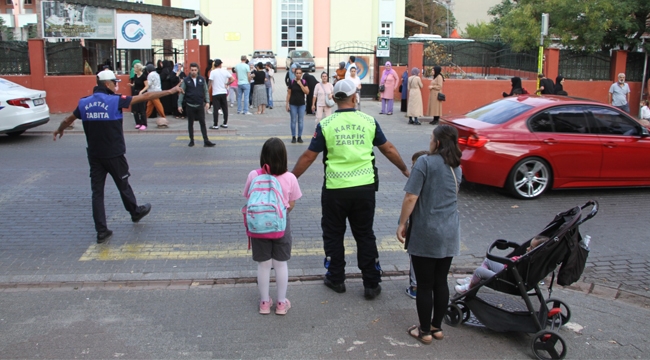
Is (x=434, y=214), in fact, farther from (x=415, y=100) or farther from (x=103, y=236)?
(x=415, y=100)

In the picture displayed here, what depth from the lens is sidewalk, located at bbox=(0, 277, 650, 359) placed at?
4.59 metres

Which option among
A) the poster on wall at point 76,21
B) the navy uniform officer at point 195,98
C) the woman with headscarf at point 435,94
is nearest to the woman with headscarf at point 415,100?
the woman with headscarf at point 435,94

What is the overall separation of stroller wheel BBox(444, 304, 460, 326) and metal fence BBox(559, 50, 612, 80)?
59.5 feet

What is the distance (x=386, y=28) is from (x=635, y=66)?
28529mm

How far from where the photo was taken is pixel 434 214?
4.56m

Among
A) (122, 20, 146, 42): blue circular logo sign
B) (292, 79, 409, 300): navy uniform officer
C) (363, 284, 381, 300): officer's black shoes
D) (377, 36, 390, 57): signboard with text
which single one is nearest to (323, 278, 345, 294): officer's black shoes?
(363, 284, 381, 300): officer's black shoes

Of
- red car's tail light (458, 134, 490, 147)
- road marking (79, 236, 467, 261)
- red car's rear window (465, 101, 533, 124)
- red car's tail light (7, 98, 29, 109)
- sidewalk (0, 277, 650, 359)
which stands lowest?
sidewalk (0, 277, 650, 359)

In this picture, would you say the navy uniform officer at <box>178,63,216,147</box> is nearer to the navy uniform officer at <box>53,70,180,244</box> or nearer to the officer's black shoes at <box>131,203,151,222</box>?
the officer's black shoes at <box>131,203,151,222</box>

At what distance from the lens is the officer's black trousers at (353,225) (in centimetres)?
522

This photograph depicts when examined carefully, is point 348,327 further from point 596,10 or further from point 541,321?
point 596,10

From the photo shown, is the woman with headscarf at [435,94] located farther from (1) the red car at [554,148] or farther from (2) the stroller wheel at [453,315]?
(2) the stroller wheel at [453,315]

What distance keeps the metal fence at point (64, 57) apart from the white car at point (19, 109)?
4483mm

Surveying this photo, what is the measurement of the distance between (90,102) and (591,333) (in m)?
5.57

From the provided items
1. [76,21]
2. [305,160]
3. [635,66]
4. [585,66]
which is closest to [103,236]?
[305,160]
